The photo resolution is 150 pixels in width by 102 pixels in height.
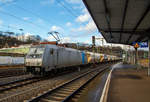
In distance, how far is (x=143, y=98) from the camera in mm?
6266

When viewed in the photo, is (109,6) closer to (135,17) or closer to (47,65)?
(135,17)

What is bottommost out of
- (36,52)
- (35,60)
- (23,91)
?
(23,91)

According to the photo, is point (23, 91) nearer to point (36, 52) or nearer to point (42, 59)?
point (42, 59)

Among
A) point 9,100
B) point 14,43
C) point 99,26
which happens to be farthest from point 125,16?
point 14,43

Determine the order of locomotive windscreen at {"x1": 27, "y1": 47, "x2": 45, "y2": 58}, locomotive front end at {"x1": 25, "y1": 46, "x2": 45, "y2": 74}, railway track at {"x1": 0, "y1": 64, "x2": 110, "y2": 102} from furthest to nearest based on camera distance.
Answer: locomotive windscreen at {"x1": 27, "y1": 47, "x2": 45, "y2": 58}
locomotive front end at {"x1": 25, "y1": 46, "x2": 45, "y2": 74}
railway track at {"x1": 0, "y1": 64, "x2": 110, "y2": 102}

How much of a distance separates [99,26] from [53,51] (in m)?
5.14

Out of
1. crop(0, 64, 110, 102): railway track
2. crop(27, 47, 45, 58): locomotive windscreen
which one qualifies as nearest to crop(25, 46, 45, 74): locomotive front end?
crop(27, 47, 45, 58): locomotive windscreen

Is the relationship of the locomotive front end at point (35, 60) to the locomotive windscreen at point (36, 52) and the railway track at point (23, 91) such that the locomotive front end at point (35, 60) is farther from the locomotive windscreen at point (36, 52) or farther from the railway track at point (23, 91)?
the railway track at point (23, 91)

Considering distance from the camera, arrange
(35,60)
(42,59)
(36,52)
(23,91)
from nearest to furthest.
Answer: (23,91) → (42,59) → (35,60) → (36,52)

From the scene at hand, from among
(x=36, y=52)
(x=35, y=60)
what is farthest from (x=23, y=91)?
(x=36, y=52)

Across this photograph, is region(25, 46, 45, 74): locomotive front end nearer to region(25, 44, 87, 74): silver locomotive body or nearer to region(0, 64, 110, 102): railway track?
region(25, 44, 87, 74): silver locomotive body

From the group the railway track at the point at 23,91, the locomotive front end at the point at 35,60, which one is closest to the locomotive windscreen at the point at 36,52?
the locomotive front end at the point at 35,60

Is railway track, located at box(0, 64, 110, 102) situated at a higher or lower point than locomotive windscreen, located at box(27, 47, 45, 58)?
lower

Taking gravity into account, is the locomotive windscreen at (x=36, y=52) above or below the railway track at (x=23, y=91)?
above
